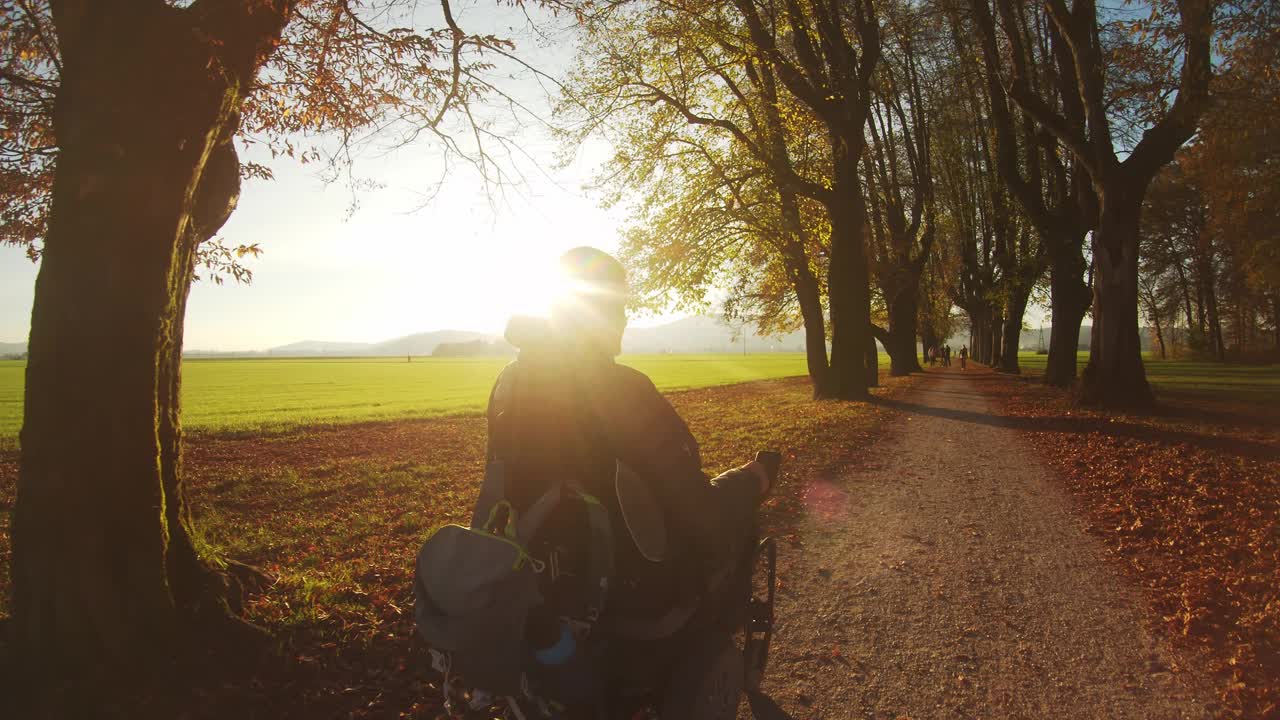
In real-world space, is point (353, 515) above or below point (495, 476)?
below

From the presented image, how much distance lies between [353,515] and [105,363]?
196 inches

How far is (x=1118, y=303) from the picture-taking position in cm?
1250

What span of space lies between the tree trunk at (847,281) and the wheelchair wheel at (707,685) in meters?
15.5

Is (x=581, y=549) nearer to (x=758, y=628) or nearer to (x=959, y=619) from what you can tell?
(x=758, y=628)

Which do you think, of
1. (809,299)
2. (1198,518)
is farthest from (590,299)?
(809,299)

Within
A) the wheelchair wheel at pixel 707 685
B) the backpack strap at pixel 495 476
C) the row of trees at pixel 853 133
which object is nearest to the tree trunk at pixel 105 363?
the backpack strap at pixel 495 476

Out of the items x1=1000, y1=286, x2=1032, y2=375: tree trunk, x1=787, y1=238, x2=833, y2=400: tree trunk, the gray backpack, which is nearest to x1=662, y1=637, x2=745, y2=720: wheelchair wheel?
the gray backpack

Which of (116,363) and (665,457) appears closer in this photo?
(665,457)

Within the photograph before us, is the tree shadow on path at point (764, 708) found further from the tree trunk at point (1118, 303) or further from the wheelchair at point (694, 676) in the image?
the tree trunk at point (1118, 303)

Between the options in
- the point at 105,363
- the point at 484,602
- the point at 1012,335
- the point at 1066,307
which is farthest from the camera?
the point at 1012,335

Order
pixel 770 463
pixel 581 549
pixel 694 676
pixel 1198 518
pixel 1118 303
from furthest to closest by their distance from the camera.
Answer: pixel 1118 303
pixel 1198 518
pixel 770 463
pixel 694 676
pixel 581 549

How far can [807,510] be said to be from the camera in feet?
21.8

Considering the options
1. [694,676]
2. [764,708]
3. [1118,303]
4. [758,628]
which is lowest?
[764,708]

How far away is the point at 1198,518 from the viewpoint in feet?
20.1
